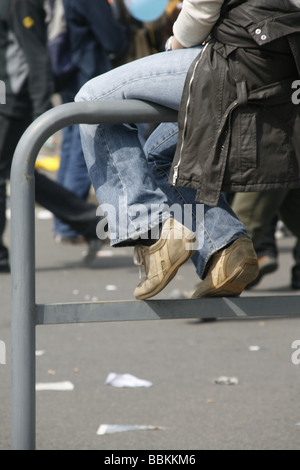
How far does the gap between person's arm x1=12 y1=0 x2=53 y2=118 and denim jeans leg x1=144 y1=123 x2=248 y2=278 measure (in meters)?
4.17

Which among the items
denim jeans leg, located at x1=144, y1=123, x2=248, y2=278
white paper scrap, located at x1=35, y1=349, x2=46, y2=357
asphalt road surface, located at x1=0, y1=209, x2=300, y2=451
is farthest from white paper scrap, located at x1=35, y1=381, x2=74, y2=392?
denim jeans leg, located at x1=144, y1=123, x2=248, y2=278

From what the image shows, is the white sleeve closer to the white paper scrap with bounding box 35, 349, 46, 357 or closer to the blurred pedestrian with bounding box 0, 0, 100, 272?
the white paper scrap with bounding box 35, 349, 46, 357

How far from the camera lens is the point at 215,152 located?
257 centimetres

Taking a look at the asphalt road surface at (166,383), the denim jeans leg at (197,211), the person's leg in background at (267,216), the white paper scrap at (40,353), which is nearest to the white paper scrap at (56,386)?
the asphalt road surface at (166,383)

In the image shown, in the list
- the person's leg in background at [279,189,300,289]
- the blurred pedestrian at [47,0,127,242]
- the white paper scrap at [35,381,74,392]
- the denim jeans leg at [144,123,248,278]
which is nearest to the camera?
the denim jeans leg at [144,123,248,278]

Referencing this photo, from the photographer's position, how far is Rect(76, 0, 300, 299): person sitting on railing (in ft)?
8.48

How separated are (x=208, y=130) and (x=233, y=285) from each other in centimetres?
46

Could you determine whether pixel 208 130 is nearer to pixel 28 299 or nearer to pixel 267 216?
pixel 28 299

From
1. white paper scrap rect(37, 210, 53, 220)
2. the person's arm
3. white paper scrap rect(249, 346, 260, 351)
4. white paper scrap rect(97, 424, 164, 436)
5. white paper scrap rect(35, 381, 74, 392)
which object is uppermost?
the person's arm

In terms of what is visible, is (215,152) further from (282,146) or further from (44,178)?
(44,178)

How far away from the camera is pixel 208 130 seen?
259cm

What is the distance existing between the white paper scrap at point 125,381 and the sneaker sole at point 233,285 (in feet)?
5.85

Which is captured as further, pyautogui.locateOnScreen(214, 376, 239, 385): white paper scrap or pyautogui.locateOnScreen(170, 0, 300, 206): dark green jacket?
pyautogui.locateOnScreen(214, 376, 239, 385): white paper scrap
